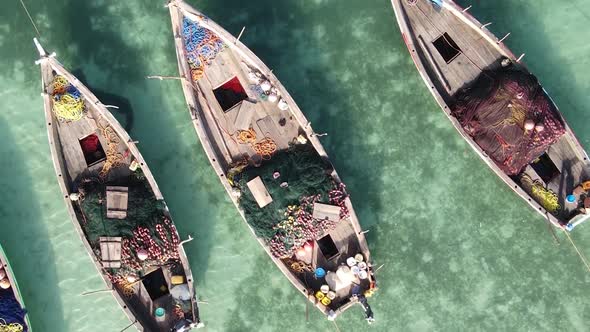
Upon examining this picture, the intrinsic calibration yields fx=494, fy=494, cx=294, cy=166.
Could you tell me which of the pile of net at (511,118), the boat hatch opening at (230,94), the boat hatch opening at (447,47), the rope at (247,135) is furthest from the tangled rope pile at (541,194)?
the boat hatch opening at (230,94)

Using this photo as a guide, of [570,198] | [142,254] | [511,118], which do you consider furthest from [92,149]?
[570,198]

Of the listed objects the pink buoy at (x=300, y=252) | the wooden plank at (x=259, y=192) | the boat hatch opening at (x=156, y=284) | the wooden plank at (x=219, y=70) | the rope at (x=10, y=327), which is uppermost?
the wooden plank at (x=219, y=70)

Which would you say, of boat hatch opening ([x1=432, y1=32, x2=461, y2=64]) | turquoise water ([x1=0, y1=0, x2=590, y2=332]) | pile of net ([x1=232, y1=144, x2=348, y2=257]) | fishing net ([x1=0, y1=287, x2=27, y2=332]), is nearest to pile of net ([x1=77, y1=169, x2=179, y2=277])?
turquoise water ([x1=0, y1=0, x2=590, y2=332])

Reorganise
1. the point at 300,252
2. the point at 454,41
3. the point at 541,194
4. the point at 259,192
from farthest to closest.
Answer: the point at 454,41 → the point at 541,194 → the point at 300,252 → the point at 259,192

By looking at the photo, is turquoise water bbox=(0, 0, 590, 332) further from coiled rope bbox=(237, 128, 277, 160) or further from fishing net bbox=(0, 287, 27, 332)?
coiled rope bbox=(237, 128, 277, 160)

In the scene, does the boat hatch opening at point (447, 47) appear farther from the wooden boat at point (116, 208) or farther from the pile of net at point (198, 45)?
the wooden boat at point (116, 208)

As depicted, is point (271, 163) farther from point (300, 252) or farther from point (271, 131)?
point (300, 252)
